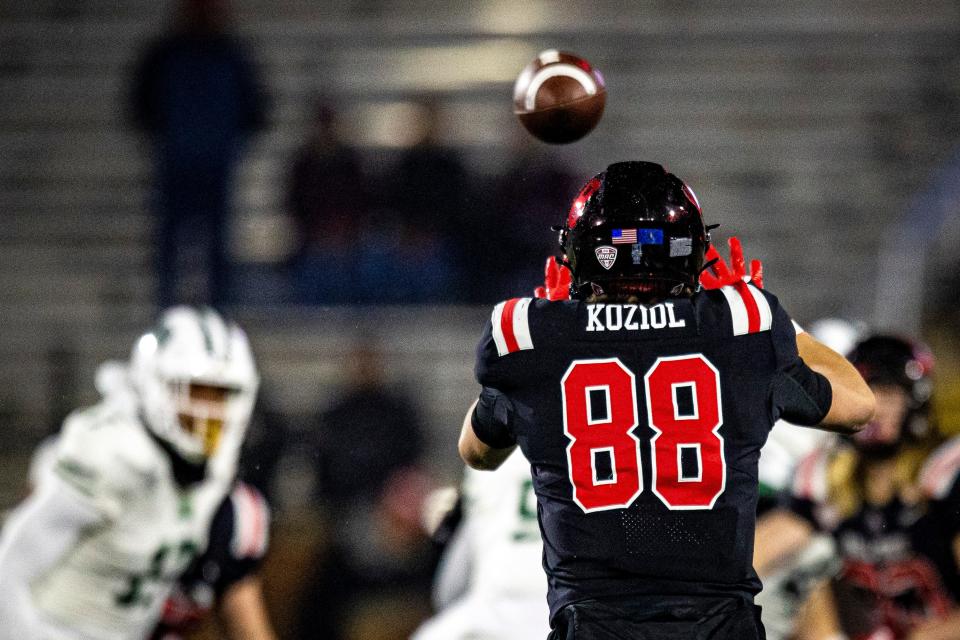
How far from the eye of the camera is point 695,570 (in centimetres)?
272

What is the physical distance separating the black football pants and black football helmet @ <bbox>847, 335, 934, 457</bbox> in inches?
104

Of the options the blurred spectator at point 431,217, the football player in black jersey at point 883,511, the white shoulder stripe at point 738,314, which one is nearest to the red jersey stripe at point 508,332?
the white shoulder stripe at point 738,314

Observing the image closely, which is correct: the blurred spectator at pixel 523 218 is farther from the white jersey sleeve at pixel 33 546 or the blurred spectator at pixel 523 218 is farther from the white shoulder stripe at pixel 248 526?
the white jersey sleeve at pixel 33 546

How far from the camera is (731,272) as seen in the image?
2941 mm

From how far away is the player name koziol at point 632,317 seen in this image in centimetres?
276

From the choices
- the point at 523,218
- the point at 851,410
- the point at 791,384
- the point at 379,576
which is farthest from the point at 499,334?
the point at 523,218

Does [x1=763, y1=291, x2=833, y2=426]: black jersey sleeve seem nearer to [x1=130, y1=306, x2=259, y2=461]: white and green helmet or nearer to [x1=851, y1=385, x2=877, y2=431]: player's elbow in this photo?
[x1=851, y1=385, x2=877, y2=431]: player's elbow

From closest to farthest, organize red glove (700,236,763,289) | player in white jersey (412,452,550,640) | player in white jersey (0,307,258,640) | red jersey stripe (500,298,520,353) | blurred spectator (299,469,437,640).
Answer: red jersey stripe (500,298,520,353), red glove (700,236,763,289), player in white jersey (412,452,550,640), player in white jersey (0,307,258,640), blurred spectator (299,469,437,640)

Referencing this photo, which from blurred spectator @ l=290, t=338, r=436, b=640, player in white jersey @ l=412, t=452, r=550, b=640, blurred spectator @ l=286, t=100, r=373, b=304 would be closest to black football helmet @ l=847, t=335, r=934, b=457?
player in white jersey @ l=412, t=452, r=550, b=640

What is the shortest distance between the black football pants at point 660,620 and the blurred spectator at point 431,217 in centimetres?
548

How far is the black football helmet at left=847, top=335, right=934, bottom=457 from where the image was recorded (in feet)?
17.2

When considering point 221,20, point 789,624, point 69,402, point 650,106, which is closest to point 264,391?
point 69,402

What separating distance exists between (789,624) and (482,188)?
3482 millimetres

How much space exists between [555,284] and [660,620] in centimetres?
69
